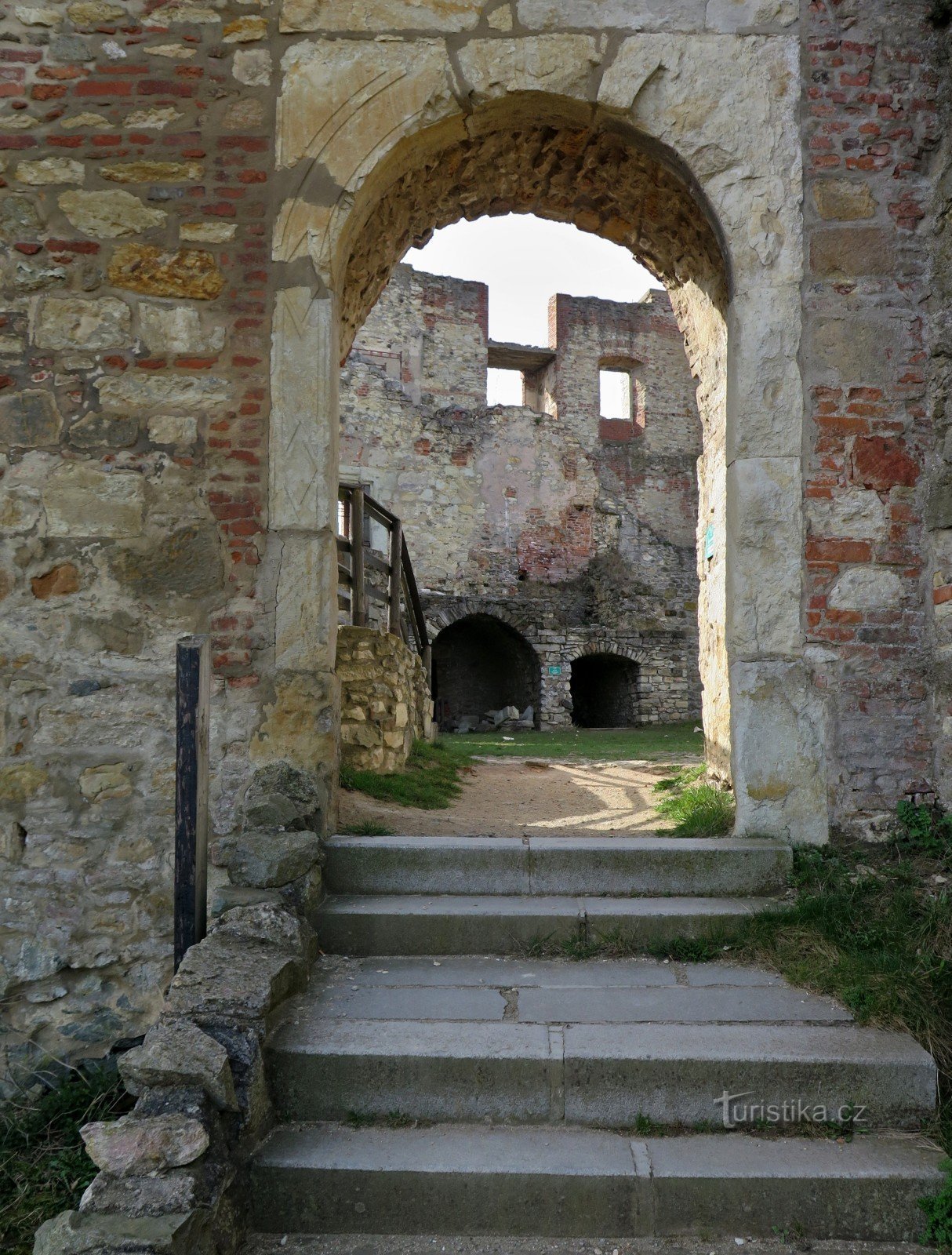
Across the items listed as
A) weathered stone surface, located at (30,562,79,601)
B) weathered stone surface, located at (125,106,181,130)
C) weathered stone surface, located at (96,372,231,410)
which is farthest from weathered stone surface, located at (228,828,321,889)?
weathered stone surface, located at (125,106,181,130)

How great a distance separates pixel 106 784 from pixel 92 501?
1222 mm

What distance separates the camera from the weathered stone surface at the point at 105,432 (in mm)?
3809

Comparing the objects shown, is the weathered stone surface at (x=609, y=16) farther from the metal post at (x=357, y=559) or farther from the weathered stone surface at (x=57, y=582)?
the metal post at (x=357, y=559)

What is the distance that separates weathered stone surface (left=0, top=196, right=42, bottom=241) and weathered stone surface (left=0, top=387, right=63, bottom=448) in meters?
0.69

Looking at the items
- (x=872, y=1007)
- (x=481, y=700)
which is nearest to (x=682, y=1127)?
(x=872, y=1007)

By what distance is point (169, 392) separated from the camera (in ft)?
12.5

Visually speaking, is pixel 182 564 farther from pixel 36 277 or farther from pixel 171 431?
pixel 36 277

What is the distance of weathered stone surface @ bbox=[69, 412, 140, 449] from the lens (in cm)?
381

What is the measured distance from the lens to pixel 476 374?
20484mm

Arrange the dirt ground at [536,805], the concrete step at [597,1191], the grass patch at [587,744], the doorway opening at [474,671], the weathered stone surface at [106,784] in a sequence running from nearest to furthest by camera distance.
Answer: the concrete step at [597,1191]
the weathered stone surface at [106,784]
the dirt ground at [536,805]
the grass patch at [587,744]
the doorway opening at [474,671]

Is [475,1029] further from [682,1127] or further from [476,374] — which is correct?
[476,374]

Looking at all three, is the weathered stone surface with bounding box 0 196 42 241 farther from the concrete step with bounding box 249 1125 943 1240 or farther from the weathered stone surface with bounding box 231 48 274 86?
the concrete step with bounding box 249 1125 943 1240

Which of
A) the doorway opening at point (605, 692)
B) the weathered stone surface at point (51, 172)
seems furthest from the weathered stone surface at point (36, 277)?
the doorway opening at point (605, 692)

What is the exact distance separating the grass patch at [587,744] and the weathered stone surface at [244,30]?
18.8 ft
